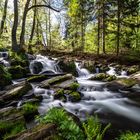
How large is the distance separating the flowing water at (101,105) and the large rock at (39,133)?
9.72ft

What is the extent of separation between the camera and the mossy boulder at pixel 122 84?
15078mm

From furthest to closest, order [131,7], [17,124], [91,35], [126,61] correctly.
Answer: [91,35] → [131,7] → [126,61] → [17,124]

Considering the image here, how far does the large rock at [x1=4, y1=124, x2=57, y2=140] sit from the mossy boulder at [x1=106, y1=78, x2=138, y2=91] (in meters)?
8.83

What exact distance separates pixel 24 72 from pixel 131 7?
1577 centimetres

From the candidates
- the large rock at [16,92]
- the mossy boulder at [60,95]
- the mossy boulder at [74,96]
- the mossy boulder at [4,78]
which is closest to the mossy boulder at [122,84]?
the mossy boulder at [74,96]

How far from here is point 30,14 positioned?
35.3m

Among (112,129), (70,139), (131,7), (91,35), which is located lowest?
(112,129)

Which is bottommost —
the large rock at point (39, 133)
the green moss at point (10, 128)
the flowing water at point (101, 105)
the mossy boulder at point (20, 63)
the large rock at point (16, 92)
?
the flowing water at point (101, 105)

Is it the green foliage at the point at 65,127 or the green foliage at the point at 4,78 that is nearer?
the green foliage at the point at 65,127

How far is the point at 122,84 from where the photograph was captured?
607 inches

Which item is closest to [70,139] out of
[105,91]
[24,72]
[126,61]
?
[105,91]

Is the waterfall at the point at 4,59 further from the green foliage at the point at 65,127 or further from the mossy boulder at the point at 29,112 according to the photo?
the green foliage at the point at 65,127

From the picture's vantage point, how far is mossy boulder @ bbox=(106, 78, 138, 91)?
49.5 ft

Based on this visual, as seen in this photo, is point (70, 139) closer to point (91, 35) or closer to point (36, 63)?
point (36, 63)
